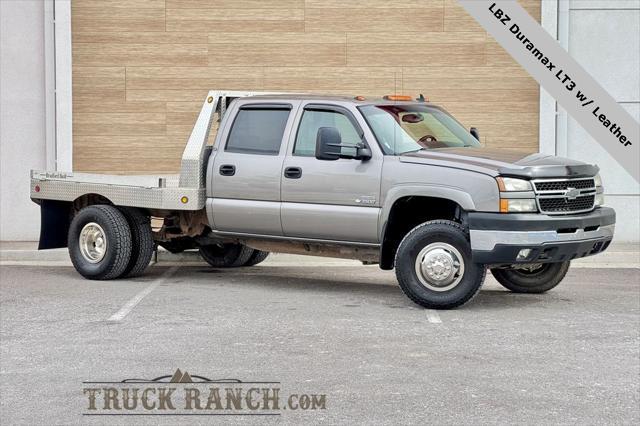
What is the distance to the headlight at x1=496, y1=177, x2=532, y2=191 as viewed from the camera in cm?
1015

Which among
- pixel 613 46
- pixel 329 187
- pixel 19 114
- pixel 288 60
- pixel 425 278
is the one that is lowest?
pixel 425 278

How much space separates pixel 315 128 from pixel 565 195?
2.55 meters

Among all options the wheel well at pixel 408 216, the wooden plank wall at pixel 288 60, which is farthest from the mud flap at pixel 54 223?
the wheel well at pixel 408 216

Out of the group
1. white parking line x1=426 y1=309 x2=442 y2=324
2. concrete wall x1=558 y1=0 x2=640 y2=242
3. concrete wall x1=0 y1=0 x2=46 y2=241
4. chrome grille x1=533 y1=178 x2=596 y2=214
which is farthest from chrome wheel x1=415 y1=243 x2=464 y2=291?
concrete wall x1=0 y1=0 x2=46 y2=241

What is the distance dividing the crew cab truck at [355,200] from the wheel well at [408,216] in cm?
1

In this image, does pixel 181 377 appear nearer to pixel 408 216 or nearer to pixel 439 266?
pixel 439 266

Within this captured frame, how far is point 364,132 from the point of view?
436 inches

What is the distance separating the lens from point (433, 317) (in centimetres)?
1007

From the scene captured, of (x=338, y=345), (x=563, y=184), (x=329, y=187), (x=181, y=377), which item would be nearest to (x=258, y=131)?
(x=329, y=187)

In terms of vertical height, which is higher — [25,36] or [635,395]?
[25,36]

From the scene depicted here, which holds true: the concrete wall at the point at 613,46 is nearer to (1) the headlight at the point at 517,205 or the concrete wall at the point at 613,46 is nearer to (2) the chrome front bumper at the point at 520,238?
(2) the chrome front bumper at the point at 520,238

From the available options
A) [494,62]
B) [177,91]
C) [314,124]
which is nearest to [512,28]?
[494,62]

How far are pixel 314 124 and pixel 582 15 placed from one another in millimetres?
6125

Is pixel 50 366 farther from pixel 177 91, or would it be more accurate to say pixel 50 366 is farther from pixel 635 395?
pixel 177 91
